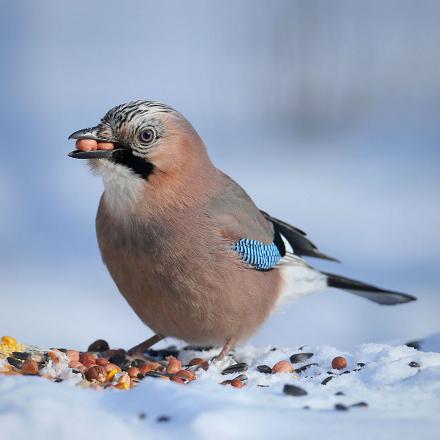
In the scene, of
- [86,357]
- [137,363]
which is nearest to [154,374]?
[86,357]

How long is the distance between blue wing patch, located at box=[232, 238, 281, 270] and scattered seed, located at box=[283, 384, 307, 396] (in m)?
1.22

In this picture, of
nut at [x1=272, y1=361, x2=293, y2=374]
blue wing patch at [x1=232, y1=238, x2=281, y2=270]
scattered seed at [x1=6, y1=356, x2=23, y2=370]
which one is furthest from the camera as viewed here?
→ blue wing patch at [x1=232, y1=238, x2=281, y2=270]

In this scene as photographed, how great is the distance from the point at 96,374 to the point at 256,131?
693 cm

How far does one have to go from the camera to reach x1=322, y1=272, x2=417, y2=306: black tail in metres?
4.51

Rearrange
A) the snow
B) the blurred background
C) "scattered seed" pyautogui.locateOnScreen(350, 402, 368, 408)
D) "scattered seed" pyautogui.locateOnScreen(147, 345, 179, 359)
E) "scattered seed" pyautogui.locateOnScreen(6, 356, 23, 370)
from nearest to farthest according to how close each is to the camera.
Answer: the snow, "scattered seed" pyautogui.locateOnScreen(350, 402, 368, 408), "scattered seed" pyautogui.locateOnScreen(6, 356, 23, 370), "scattered seed" pyautogui.locateOnScreen(147, 345, 179, 359), the blurred background

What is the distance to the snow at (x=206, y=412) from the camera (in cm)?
222

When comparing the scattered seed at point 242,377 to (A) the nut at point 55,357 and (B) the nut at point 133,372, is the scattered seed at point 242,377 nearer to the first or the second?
(B) the nut at point 133,372

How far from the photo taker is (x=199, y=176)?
12.6 ft

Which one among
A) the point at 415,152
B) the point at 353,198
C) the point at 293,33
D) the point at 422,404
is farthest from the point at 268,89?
the point at 422,404

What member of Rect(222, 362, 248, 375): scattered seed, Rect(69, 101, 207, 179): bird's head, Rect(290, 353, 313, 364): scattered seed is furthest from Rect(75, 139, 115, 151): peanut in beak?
Rect(290, 353, 313, 364): scattered seed

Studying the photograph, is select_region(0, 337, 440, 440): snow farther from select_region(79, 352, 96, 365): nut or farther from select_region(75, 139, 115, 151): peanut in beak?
select_region(75, 139, 115, 151): peanut in beak

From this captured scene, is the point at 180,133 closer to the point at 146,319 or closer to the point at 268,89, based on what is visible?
the point at 146,319

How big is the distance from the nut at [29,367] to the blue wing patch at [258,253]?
2.95 feet

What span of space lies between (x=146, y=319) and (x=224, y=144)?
18.8 feet
